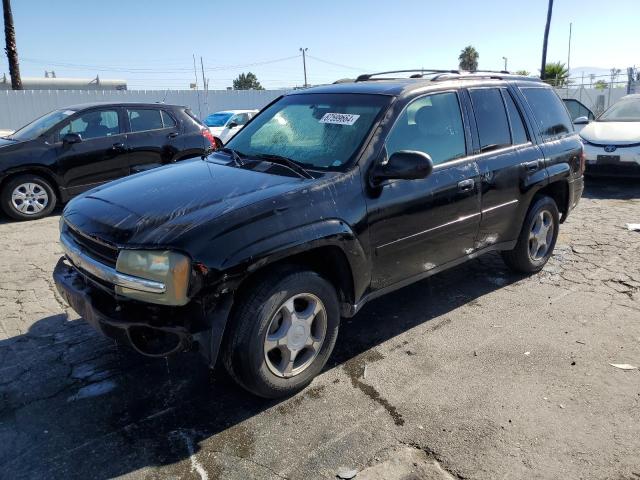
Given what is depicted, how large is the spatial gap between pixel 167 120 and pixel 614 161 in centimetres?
768

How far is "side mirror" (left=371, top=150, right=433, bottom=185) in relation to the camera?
3.27 m

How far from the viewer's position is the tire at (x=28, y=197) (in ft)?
24.5

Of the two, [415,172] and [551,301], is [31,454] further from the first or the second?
[551,301]

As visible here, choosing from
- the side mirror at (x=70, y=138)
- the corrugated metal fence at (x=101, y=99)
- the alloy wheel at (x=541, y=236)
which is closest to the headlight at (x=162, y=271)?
the alloy wheel at (x=541, y=236)

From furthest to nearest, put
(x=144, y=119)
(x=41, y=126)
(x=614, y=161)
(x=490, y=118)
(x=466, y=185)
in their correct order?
(x=614, y=161)
(x=144, y=119)
(x=41, y=126)
(x=490, y=118)
(x=466, y=185)

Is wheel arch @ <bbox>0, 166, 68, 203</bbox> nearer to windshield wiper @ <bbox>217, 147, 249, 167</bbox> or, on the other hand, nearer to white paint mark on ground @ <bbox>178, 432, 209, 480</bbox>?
windshield wiper @ <bbox>217, 147, 249, 167</bbox>

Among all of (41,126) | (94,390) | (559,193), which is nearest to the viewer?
(94,390)

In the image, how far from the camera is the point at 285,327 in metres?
3.10

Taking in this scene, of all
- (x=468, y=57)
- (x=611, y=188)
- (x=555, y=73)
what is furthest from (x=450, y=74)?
(x=468, y=57)

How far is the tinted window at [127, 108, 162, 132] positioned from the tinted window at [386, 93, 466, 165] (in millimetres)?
5810

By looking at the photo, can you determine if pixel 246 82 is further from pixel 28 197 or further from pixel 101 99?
pixel 28 197

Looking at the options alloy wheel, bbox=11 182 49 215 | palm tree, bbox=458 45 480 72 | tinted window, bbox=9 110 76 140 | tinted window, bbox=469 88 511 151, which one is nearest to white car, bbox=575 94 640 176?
tinted window, bbox=469 88 511 151

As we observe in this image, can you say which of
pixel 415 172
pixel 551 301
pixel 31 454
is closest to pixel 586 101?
pixel 551 301

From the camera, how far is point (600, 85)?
1053 inches
